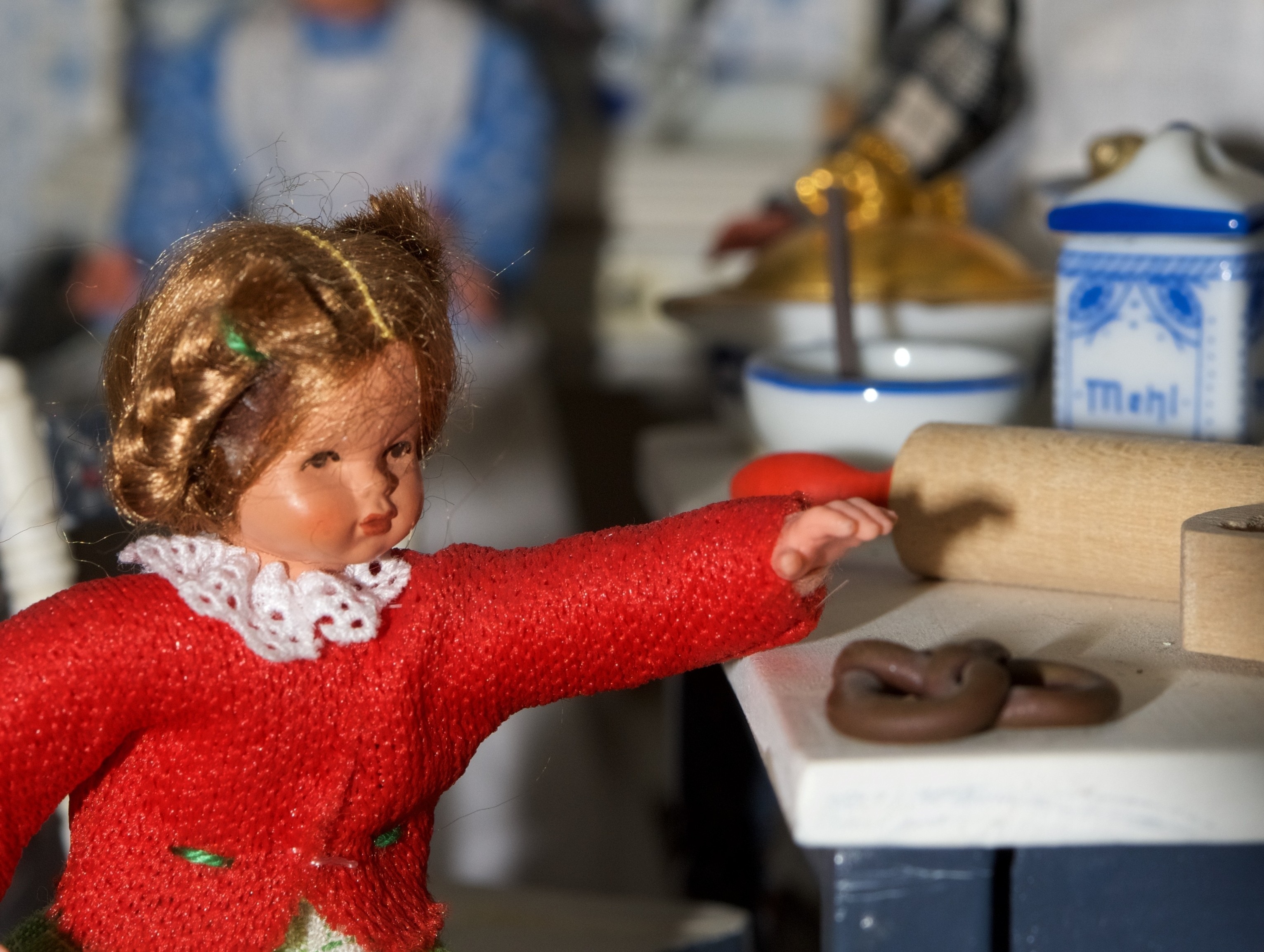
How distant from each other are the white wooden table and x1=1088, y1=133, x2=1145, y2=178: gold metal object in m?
0.32

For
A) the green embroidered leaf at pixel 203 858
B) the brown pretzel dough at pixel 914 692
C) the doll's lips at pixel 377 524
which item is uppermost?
the doll's lips at pixel 377 524

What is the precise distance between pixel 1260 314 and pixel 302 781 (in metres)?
0.43

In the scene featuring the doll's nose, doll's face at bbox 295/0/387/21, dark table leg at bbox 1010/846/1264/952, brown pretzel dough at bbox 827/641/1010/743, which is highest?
doll's face at bbox 295/0/387/21

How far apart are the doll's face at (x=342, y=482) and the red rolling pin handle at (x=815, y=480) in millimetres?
151

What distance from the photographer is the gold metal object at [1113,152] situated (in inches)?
26.7

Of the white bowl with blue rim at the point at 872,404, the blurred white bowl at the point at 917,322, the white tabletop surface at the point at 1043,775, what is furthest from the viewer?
the blurred white bowl at the point at 917,322

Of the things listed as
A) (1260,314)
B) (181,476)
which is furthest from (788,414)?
(181,476)

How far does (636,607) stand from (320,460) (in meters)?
0.11

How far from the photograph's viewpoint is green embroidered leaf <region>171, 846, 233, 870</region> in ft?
1.43

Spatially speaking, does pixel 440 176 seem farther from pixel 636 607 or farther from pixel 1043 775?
pixel 1043 775

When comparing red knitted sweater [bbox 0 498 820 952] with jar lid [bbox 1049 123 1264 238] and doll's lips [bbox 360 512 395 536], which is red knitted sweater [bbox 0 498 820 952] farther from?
jar lid [bbox 1049 123 1264 238]

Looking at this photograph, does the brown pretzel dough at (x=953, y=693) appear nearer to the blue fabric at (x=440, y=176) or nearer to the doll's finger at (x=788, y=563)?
the doll's finger at (x=788, y=563)

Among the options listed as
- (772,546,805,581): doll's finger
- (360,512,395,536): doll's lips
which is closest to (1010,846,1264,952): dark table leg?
(772,546,805,581): doll's finger

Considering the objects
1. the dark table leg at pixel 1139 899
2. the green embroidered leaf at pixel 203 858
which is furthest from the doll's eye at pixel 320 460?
the dark table leg at pixel 1139 899
